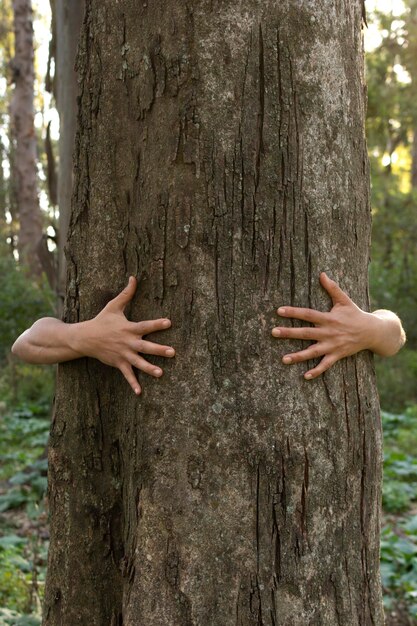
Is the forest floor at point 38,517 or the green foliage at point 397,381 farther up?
the green foliage at point 397,381

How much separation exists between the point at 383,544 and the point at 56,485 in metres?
3.28

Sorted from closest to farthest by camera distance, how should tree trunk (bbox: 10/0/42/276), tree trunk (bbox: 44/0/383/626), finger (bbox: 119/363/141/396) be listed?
tree trunk (bbox: 44/0/383/626)
finger (bbox: 119/363/141/396)
tree trunk (bbox: 10/0/42/276)

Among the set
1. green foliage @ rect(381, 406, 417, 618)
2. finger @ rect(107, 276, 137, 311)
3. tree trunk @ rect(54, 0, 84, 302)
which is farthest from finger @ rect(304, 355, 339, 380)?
tree trunk @ rect(54, 0, 84, 302)

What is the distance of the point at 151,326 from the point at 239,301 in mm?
265

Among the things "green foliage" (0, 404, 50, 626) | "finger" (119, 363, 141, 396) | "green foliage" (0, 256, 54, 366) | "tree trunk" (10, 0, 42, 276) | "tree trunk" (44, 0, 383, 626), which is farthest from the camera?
"tree trunk" (10, 0, 42, 276)

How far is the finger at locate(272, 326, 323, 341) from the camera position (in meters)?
2.01

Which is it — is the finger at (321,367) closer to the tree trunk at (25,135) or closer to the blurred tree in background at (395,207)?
the blurred tree in background at (395,207)

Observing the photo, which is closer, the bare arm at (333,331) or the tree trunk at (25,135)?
the bare arm at (333,331)

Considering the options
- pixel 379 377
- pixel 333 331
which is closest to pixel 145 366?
pixel 333 331

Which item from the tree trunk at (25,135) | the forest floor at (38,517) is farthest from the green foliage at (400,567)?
the tree trunk at (25,135)

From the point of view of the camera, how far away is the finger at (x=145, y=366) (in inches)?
80.7

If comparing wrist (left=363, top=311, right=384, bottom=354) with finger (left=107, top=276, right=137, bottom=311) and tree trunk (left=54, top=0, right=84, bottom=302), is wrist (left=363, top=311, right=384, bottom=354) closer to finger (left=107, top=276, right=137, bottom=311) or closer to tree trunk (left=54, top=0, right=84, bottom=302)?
finger (left=107, top=276, right=137, bottom=311)

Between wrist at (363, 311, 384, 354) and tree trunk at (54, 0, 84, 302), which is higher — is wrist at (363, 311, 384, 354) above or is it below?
below

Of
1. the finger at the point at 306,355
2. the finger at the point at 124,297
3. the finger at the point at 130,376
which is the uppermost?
the finger at the point at 124,297
